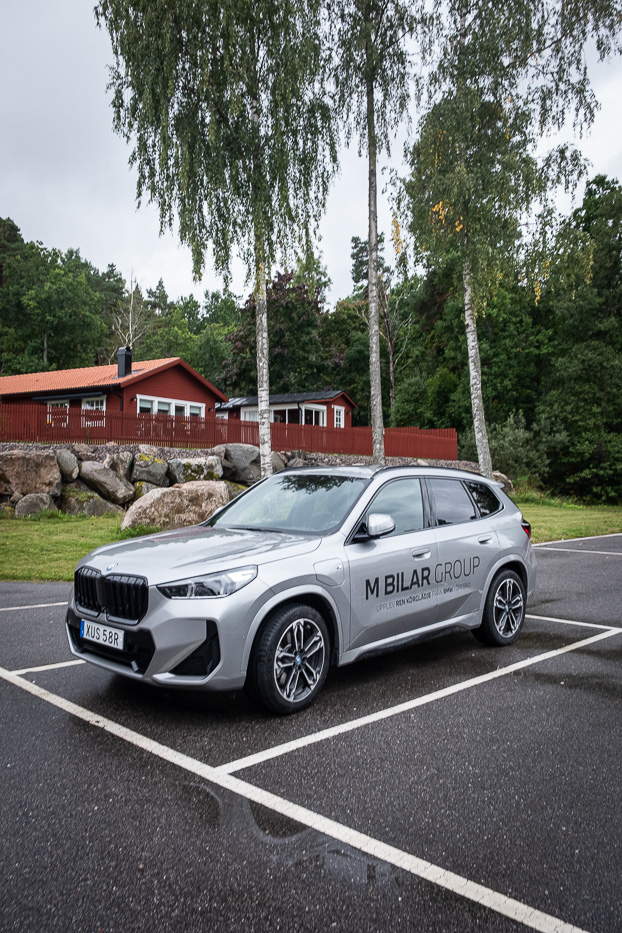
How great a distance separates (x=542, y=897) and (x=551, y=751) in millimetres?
1415

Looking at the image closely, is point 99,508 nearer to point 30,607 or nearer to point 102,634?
point 30,607

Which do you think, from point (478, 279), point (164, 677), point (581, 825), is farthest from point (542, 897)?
point (478, 279)

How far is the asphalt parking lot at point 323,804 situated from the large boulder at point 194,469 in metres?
14.8

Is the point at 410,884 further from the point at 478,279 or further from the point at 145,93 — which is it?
the point at 478,279

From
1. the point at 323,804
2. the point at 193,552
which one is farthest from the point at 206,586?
the point at 323,804

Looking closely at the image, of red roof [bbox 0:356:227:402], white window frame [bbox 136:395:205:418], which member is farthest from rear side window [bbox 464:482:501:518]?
red roof [bbox 0:356:227:402]

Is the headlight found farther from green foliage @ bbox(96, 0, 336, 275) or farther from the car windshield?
green foliage @ bbox(96, 0, 336, 275)

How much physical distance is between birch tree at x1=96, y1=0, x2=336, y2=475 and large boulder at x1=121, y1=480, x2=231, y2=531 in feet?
7.56

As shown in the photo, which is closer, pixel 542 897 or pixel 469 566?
pixel 542 897

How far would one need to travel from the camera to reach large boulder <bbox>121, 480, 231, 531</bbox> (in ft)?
46.8

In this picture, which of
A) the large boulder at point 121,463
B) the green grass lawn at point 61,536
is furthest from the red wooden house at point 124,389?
the green grass lawn at point 61,536

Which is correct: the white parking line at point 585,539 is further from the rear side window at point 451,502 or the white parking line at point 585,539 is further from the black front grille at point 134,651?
the black front grille at point 134,651

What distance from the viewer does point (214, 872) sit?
2652 millimetres

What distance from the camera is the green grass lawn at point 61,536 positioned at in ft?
34.6
